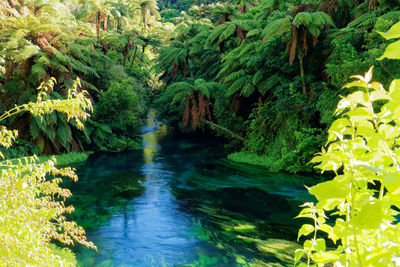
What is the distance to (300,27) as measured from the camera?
10.5m

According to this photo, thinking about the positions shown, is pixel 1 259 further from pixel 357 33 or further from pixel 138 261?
pixel 357 33

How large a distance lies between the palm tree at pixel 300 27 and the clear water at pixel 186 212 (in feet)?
12.5

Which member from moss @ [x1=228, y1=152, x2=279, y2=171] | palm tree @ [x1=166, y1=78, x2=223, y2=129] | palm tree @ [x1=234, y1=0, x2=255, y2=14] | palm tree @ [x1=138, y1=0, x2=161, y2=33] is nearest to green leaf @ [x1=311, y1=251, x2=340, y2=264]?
moss @ [x1=228, y1=152, x2=279, y2=171]

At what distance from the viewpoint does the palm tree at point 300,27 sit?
9.84 meters

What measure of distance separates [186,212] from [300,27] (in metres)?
6.44

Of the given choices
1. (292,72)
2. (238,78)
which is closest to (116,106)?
(238,78)

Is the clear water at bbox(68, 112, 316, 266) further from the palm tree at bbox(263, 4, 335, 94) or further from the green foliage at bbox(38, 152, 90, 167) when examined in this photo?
the palm tree at bbox(263, 4, 335, 94)

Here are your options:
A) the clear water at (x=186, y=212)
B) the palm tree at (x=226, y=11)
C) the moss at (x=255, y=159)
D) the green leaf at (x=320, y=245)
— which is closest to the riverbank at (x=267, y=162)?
the moss at (x=255, y=159)

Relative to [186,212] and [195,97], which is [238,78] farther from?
[186,212]

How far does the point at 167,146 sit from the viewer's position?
53.8 feet

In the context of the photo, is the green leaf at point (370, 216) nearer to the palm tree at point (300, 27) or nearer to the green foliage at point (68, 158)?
the palm tree at point (300, 27)

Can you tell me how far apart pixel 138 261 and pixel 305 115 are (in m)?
7.27

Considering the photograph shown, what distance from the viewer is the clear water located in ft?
19.4

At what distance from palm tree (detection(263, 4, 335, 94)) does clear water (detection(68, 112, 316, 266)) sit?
12.5 ft
